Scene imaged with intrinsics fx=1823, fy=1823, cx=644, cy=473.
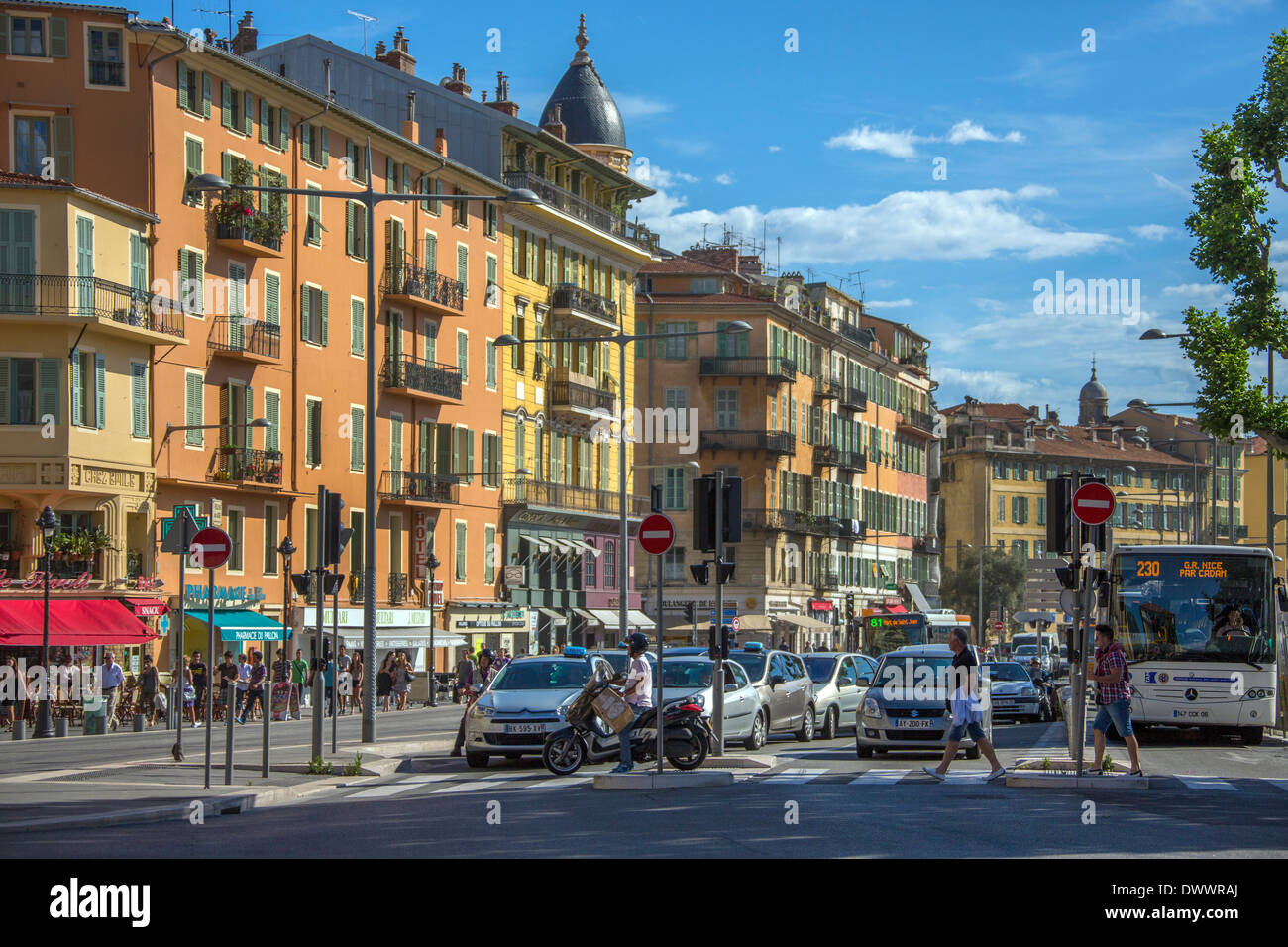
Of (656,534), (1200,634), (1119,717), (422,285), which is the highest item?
(422,285)

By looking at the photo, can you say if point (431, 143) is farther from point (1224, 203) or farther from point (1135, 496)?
point (1135, 496)

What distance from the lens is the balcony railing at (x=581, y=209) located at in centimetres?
6588

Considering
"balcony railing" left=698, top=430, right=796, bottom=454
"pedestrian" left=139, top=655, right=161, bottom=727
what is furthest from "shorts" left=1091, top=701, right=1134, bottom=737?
"balcony railing" left=698, top=430, right=796, bottom=454

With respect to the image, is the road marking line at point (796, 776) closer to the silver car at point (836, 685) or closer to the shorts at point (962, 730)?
the shorts at point (962, 730)

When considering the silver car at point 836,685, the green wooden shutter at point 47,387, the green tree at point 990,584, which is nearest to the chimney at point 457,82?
the green wooden shutter at point 47,387

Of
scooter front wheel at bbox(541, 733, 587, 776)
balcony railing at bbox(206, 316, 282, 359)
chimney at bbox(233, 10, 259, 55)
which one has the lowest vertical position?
scooter front wheel at bbox(541, 733, 587, 776)

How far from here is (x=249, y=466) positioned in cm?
4822

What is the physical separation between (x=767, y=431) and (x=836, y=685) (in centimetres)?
5223

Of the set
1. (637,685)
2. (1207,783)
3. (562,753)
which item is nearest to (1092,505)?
(1207,783)

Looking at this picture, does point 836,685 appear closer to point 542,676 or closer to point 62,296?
point 542,676

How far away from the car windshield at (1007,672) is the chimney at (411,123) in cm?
2781

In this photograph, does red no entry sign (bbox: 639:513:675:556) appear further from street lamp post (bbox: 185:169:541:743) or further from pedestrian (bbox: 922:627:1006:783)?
street lamp post (bbox: 185:169:541:743)

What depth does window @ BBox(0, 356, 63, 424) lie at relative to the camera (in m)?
41.7

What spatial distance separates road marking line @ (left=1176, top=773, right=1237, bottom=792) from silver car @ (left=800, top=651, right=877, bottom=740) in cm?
1049
